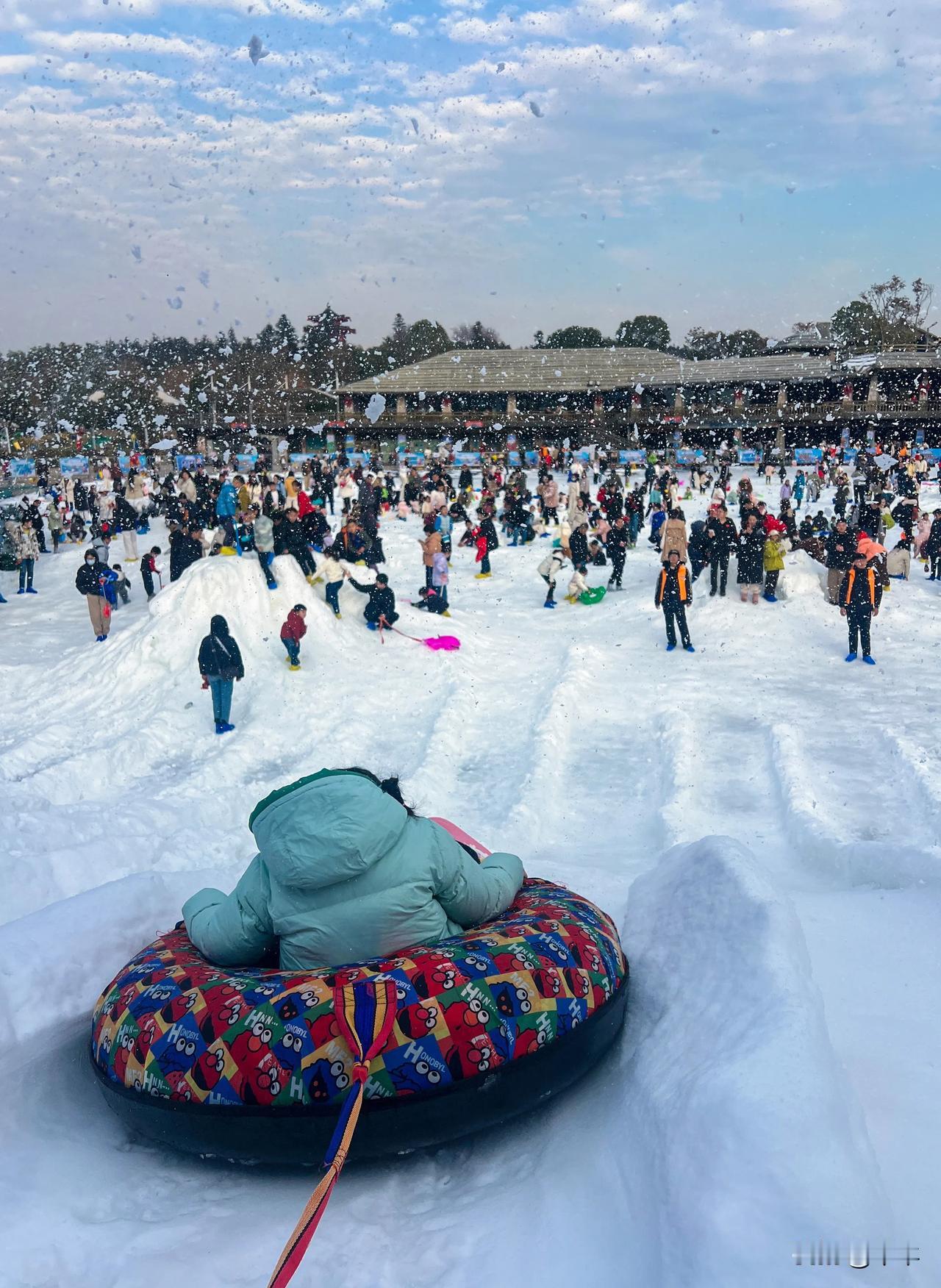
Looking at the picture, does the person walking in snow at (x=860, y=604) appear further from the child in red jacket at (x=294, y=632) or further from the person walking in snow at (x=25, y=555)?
the person walking in snow at (x=25, y=555)

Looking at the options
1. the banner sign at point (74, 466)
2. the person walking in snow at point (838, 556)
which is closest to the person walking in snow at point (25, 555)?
the banner sign at point (74, 466)

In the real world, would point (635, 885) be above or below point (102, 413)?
below

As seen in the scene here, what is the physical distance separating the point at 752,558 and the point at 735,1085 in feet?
36.3

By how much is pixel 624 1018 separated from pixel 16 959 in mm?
2177

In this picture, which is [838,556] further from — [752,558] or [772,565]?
[752,558]

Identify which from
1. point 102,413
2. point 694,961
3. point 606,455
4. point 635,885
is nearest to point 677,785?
point 635,885

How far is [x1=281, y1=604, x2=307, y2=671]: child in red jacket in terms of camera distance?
10617 millimetres

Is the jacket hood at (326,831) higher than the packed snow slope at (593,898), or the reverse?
the jacket hood at (326,831)

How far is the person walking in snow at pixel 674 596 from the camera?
1092cm

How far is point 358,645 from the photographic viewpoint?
38.4 feet

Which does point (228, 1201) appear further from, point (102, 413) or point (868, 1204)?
point (102, 413)

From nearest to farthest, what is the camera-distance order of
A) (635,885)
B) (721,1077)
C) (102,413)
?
(721,1077) < (635,885) < (102,413)

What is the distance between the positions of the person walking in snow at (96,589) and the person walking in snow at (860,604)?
9.51m

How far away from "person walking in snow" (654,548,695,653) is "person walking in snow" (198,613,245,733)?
525 centimetres
